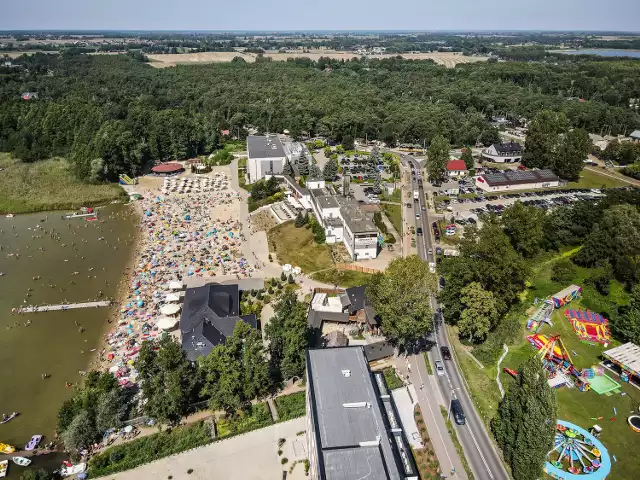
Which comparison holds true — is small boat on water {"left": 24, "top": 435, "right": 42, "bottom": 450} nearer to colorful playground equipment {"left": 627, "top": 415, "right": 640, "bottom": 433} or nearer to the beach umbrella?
the beach umbrella

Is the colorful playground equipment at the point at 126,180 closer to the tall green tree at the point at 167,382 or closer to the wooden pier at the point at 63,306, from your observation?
the wooden pier at the point at 63,306

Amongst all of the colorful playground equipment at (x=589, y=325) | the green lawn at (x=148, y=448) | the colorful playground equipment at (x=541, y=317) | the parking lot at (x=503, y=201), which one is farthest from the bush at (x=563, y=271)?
the green lawn at (x=148, y=448)

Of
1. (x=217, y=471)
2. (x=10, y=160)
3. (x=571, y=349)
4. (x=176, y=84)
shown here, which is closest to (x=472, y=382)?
(x=571, y=349)

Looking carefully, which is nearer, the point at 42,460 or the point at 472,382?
the point at 42,460

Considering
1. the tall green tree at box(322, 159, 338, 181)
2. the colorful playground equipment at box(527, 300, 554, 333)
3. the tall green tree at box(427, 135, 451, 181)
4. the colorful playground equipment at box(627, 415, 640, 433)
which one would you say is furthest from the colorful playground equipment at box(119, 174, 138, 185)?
the colorful playground equipment at box(627, 415, 640, 433)

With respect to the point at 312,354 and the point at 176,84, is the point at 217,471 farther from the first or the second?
the point at 176,84
